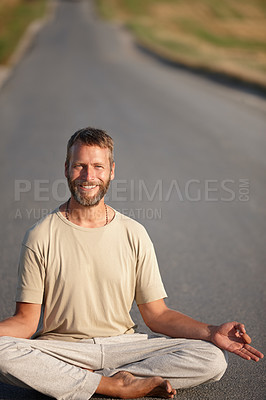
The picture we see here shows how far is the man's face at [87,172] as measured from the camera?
3.94 metres

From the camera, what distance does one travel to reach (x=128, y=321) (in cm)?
407

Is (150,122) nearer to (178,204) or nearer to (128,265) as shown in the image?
(178,204)

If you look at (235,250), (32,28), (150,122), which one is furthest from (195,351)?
(32,28)

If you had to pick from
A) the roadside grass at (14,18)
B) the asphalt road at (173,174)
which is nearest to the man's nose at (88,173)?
the asphalt road at (173,174)

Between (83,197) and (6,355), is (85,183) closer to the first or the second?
(83,197)

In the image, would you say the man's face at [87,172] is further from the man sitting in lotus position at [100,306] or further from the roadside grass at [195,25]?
the roadside grass at [195,25]

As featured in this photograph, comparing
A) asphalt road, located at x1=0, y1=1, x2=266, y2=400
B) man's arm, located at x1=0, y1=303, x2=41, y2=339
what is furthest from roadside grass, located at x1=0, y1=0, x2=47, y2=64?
man's arm, located at x1=0, y1=303, x2=41, y2=339

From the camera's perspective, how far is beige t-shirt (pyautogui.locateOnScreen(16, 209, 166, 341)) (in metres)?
3.87

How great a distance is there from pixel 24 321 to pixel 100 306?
1.48ft

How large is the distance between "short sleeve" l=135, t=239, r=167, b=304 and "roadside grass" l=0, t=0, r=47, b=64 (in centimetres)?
2301

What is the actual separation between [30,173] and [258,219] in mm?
3801

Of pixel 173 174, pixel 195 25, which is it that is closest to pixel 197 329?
pixel 173 174

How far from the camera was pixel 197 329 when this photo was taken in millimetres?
3932

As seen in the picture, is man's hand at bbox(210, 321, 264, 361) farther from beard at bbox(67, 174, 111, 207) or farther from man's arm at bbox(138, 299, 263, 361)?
beard at bbox(67, 174, 111, 207)
